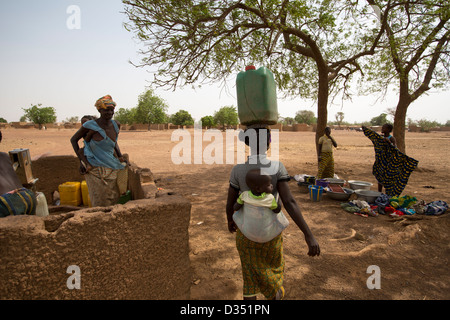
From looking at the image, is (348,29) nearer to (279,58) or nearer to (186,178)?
(279,58)

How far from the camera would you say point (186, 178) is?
7.70 meters

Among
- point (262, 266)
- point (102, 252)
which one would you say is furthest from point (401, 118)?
point (102, 252)

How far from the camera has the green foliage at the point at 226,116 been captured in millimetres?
61062

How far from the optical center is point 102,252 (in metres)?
1.69

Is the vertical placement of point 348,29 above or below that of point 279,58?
above

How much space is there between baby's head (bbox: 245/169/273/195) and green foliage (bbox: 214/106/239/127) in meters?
59.4

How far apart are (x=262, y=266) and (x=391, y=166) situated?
4.46m

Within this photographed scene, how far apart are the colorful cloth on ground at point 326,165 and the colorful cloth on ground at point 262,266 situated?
196 inches

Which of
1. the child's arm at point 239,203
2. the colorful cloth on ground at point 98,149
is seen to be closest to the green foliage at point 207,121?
the colorful cloth on ground at point 98,149

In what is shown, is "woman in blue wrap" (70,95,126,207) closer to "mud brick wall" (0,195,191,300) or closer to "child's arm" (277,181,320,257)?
"mud brick wall" (0,195,191,300)
